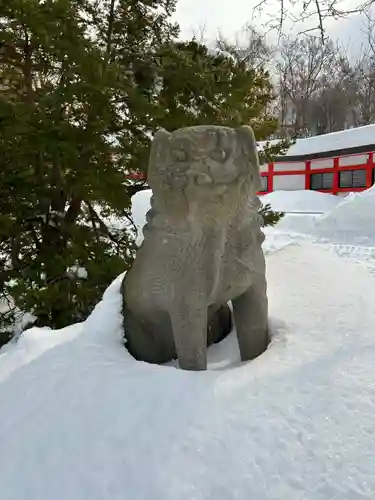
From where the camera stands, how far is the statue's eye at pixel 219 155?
4.85ft

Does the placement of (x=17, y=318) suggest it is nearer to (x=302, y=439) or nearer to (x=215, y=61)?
(x=215, y=61)

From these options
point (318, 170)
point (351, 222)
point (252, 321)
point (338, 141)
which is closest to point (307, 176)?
point (318, 170)

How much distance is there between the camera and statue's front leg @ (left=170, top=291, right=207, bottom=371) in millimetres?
1600

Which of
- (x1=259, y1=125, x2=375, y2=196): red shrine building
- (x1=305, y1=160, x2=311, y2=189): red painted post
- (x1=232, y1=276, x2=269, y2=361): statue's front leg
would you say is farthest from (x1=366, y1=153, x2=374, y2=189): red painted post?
(x1=232, y1=276, x2=269, y2=361): statue's front leg

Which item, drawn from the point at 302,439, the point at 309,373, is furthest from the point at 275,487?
the point at 309,373

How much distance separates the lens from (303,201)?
11289mm

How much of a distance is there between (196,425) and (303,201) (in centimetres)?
1058

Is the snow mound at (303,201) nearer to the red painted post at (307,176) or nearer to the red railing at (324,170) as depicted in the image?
the red railing at (324,170)

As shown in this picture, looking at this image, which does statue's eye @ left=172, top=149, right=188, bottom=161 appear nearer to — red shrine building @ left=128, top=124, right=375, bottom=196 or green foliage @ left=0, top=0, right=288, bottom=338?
green foliage @ left=0, top=0, right=288, bottom=338

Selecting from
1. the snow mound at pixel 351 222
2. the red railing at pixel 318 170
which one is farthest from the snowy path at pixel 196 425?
the red railing at pixel 318 170

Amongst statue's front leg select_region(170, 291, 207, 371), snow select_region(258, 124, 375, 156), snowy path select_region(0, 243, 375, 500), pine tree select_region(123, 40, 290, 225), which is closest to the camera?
snowy path select_region(0, 243, 375, 500)

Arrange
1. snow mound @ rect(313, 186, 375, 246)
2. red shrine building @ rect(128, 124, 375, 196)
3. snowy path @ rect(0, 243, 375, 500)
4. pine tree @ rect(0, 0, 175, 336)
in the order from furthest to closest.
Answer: red shrine building @ rect(128, 124, 375, 196) < snow mound @ rect(313, 186, 375, 246) < pine tree @ rect(0, 0, 175, 336) < snowy path @ rect(0, 243, 375, 500)

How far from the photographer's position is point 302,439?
1.18m

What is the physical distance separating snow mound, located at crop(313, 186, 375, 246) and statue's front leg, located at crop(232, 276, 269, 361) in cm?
450
